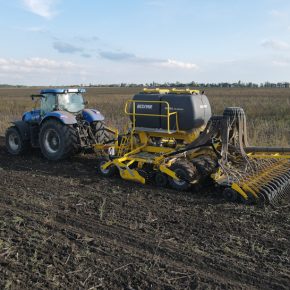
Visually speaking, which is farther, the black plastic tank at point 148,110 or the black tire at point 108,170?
the black tire at point 108,170

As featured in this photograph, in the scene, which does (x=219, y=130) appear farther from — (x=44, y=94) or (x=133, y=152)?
(x=44, y=94)

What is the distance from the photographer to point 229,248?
4.75 meters

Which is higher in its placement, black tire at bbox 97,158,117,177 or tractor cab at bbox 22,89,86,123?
tractor cab at bbox 22,89,86,123

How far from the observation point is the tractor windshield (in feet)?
33.5

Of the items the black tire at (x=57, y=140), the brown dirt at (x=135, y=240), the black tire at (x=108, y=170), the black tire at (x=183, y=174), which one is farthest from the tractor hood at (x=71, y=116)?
the black tire at (x=183, y=174)

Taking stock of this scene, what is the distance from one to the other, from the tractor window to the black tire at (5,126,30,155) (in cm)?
104

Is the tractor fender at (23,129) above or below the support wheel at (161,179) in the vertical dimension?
above

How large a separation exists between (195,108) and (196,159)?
0.97 meters

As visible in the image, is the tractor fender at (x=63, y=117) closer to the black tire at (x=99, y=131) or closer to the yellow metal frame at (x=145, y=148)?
the black tire at (x=99, y=131)

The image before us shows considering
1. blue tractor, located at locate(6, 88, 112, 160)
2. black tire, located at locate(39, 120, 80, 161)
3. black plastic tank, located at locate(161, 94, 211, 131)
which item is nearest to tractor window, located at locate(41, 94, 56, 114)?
blue tractor, located at locate(6, 88, 112, 160)

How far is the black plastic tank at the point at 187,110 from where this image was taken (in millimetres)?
7566

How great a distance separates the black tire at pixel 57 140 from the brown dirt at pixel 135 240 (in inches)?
88.3

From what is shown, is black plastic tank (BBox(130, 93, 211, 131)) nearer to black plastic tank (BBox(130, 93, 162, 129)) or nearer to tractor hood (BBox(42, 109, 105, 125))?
black plastic tank (BBox(130, 93, 162, 129))

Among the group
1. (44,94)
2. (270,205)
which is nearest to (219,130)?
(270,205)
